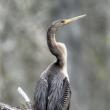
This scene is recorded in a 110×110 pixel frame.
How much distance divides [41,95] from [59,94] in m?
0.25

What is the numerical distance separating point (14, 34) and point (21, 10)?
623mm

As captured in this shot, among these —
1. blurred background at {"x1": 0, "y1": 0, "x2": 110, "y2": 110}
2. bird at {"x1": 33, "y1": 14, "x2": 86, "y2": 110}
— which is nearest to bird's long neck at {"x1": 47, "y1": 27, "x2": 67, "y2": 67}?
bird at {"x1": 33, "y1": 14, "x2": 86, "y2": 110}

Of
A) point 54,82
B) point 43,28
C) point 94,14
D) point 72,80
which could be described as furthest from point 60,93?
point 94,14

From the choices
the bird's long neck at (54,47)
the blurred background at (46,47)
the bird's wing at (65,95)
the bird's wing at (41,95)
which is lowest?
the blurred background at (46,47)

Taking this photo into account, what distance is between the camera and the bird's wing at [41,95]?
1191 centimetres

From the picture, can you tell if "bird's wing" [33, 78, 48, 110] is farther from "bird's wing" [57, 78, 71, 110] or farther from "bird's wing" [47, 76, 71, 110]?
"bird's wing" [57, 78, 71, 110]

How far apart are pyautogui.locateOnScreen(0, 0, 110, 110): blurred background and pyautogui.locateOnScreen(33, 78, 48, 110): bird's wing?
8399 mm

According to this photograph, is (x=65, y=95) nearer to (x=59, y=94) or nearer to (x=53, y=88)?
(x=59, y=94)

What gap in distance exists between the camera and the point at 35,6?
23531 mm

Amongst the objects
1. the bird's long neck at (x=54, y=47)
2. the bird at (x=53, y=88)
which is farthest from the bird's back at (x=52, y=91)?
the bird's long neck at (x=54, y=47)

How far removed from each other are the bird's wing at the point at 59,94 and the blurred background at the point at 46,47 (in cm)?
834

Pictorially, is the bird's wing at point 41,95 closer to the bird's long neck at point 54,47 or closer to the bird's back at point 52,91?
the bird's back at point 52,91

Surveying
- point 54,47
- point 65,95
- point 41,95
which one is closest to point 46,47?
point 54,47

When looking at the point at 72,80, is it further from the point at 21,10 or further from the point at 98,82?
the point at 98,82
